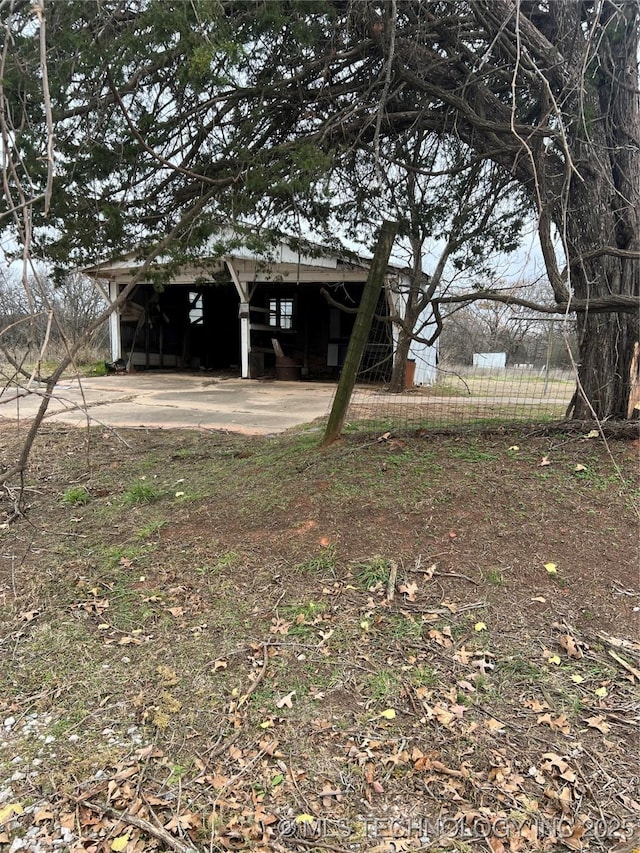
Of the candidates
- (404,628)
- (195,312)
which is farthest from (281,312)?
(404,628)

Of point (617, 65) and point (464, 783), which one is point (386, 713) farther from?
point (617, 65)

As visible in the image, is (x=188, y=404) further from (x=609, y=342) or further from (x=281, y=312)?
(x=281, y=312)

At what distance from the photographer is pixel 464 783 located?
1556 mm

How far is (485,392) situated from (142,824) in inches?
353

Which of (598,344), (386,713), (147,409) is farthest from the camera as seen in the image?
(147,409)

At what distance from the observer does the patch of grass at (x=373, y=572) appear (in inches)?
100

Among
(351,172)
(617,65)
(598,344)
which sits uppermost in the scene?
(617,65)


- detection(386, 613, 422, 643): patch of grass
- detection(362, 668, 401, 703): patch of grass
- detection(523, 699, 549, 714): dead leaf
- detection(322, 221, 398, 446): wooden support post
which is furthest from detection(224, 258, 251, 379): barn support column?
detection(523, 699, 549, 714): dead leaf

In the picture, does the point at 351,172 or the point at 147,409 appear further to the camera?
the point at 147,409

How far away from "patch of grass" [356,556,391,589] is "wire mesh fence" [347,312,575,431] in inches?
68.6

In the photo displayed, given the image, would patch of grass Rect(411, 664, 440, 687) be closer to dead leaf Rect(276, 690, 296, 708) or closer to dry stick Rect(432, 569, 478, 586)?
dead leaf Rect(276, 690, 296, 708)

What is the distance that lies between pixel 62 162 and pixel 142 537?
8.77 ft

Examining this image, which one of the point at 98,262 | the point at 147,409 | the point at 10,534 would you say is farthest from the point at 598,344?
the point at 147,409

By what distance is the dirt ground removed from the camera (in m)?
1.49
